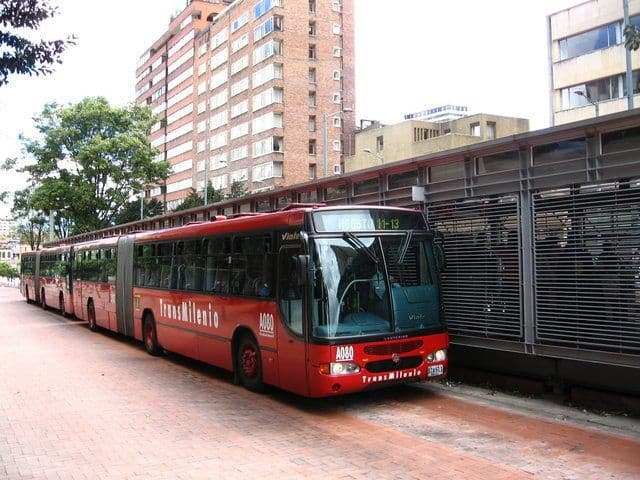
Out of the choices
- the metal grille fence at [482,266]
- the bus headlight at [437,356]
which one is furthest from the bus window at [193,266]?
the bus headlight at [437,356]

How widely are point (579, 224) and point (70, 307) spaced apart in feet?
65.5

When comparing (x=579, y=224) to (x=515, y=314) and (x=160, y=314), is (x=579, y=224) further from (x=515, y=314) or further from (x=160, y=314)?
(x=160, y=314)

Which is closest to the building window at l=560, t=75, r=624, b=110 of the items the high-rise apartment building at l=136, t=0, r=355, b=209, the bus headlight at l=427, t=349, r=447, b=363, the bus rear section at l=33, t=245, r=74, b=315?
the high-rise apartment building at l=136, t=0, r=355, b=209

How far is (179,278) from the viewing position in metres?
12.4

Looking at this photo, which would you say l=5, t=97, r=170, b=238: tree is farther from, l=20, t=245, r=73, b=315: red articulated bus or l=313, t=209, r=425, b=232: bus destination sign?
l=313, t=209, r=425, b=232: bus destination sign

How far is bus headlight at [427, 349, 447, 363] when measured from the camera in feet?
27.9

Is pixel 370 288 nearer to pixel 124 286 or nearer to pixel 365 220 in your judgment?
pixel 365 220

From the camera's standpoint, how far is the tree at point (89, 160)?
36.6 m

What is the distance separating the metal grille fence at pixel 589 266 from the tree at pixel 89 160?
3230 centimetres

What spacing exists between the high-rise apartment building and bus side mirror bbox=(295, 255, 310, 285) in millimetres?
52542

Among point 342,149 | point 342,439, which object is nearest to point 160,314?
point 342,439

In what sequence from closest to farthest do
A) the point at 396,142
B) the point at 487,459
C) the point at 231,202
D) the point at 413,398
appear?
the point at 487,459, the point at 413,398, the point at 231,202, the point at 396,142

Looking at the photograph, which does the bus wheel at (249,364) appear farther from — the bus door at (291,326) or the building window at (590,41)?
the building window at (590,41)

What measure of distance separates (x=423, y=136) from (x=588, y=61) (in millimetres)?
24271
